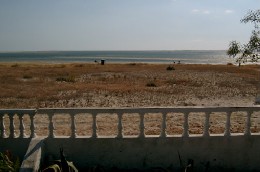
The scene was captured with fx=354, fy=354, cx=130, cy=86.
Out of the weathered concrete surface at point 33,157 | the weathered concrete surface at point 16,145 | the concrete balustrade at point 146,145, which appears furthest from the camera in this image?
the weathered concrete surface at point 16,145

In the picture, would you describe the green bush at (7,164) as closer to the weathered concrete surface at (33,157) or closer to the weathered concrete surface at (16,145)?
the weathered concrete surface at (33,157)

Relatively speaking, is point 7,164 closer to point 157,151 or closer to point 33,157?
point 33,157

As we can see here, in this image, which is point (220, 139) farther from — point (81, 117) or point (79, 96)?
point (79, 96)

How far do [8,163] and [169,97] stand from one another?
13728mm

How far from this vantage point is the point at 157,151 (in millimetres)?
6297

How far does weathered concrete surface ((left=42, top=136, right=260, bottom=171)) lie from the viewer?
628 centimetres

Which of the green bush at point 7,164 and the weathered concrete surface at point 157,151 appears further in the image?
the weathered concrete surface at point 157,151

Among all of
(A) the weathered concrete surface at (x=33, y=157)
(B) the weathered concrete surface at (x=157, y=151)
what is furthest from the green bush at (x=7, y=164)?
(B) the weathered concrete surface at (x=157, y=151)

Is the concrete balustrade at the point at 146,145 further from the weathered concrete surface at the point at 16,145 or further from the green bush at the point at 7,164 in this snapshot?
the green bush at the point at 7,164

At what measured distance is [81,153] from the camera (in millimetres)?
6301

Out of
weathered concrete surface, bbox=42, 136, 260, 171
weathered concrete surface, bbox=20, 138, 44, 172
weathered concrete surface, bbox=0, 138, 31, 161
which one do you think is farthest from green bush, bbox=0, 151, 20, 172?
weathered concrete surface, bbox=42, 136, 260, 171

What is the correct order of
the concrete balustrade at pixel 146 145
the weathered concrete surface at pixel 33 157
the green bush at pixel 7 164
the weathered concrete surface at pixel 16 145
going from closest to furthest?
the green bush at pixel 7 164 < the weathered concrete surface at pixel 33 157 < the concrete balustrade at pixel 146 145 < the weathered concrete surface at pixel 16 145

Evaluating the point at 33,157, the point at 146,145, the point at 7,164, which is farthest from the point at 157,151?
the point at 7,164

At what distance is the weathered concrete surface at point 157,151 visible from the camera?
6277 millimetres
